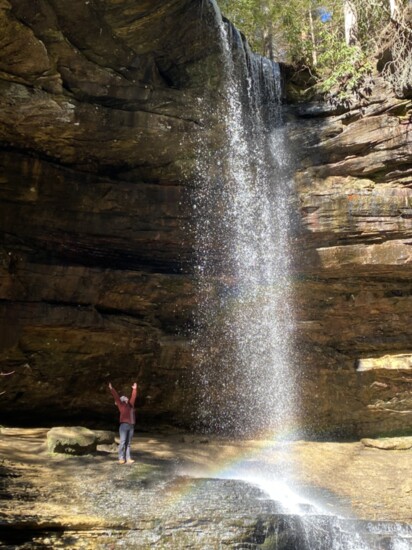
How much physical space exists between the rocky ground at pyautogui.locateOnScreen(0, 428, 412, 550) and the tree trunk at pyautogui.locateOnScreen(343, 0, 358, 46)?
517 inches

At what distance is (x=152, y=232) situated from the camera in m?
14.6

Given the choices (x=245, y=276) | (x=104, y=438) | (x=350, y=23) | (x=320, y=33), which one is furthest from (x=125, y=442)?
(x=350, y=23)

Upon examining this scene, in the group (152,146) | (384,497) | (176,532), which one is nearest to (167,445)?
(384,497)

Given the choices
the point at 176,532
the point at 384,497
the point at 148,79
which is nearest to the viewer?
the point at 176,532

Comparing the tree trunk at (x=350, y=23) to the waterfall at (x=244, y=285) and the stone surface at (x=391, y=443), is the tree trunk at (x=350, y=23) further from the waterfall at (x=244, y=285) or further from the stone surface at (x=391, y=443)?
the stone surface at (x=391, y=443)

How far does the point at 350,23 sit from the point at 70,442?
51.2ft

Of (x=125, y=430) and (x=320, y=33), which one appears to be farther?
(x=320, y=33)

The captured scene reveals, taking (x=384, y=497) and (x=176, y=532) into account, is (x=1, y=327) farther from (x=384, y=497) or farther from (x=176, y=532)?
(x=384, y=497)

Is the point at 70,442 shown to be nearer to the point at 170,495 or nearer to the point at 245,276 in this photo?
the point at 170,495

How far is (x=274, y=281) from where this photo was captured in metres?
15.0

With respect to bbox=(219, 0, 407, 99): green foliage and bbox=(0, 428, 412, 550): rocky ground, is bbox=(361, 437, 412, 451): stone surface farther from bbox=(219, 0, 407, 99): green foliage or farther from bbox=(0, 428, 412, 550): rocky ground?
bbox=(219, 0, 407, 99): green foliage

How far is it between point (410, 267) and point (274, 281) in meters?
4.00

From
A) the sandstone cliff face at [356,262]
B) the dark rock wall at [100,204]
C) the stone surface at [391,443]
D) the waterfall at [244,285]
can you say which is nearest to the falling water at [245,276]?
the waterfall at [244,285]

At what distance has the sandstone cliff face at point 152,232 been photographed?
13.1 metres
